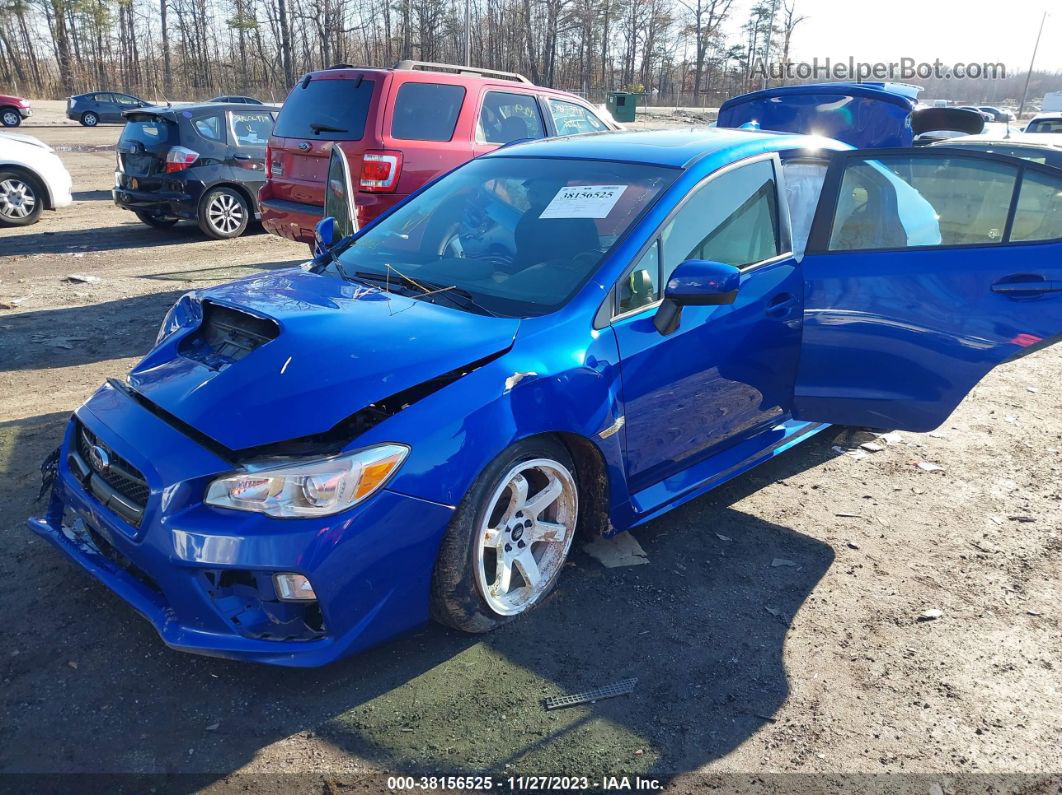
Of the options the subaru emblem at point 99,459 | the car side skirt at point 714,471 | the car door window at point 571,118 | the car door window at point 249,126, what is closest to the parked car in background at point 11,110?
the car door window at point 249,126

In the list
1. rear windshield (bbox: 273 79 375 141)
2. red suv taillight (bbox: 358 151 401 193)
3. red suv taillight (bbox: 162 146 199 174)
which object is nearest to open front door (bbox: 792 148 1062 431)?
red suv taillight (bbox: 358 151 401 193)

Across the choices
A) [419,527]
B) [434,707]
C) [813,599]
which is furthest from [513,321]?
[813,599]

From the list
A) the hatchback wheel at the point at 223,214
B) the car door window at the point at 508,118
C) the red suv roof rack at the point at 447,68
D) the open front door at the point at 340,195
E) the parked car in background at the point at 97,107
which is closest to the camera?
the open front door at the point at 340,195

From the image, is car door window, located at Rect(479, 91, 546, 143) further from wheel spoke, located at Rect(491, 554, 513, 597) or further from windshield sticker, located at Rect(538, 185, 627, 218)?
wheel spoke, located at Rect(491, 554, 513, 597)

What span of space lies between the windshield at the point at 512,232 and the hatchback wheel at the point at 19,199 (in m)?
9.24

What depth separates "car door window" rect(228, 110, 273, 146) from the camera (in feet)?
34.8

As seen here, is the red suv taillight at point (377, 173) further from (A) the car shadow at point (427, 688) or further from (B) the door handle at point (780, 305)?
(A) the car shadow at point (427, 688)

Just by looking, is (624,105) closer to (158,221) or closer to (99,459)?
(158,221)

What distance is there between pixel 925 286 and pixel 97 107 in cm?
3499

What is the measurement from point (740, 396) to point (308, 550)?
2186 mm

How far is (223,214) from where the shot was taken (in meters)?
10.7

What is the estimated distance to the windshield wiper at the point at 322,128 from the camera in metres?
7.30

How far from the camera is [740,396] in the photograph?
374cm

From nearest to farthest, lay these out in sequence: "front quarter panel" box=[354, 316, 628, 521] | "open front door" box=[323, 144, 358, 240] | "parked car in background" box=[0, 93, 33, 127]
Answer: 1. "front quarter panel" box=[354, 316, 628, 521]
2. "open front door" box=[323, 144, 358, 240]
3. "parked car in background" box=[0, 93, 33, 127]
